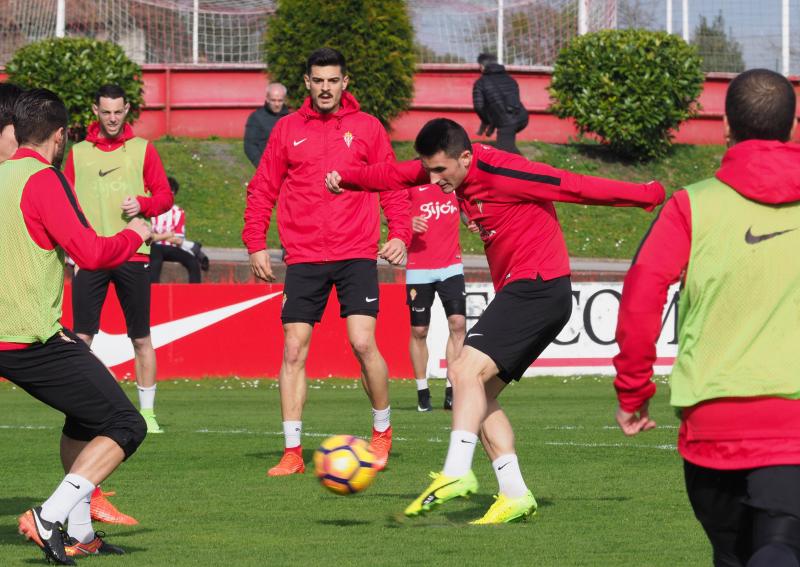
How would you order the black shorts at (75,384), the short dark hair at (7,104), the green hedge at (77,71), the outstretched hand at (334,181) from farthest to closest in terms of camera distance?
the green hedge at (77,71)
the outstretched hand at (334,181)
the short dark hair at (7,104)
the black shorts at (75,384)

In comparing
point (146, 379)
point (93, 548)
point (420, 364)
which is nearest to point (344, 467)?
point (93, 548)

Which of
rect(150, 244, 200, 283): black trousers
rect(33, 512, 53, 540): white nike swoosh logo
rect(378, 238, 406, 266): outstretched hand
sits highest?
rect(378, 238, 406, 266): outstretched hand

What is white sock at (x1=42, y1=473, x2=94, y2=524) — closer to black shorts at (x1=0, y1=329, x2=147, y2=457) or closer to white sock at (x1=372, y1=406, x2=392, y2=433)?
black shorts at (x1=0, y1=329, x2=147, y2=457)

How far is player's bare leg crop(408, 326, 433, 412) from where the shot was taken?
46.0 ft

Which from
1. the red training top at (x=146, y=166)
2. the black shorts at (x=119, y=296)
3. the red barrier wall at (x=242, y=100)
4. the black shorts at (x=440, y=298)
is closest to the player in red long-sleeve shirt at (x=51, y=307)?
the red training top at (x=146, y=166)

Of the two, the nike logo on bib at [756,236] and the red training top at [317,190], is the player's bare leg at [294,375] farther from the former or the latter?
the nike logo on bib at [756,236]

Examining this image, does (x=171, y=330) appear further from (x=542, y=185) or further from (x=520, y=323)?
(x=542, y=185)

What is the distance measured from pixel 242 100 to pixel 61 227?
76.0 feet

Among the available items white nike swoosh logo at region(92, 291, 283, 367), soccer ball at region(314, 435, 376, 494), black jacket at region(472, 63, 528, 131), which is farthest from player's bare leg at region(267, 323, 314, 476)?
black jacket at region(472, 63, 528, 131)

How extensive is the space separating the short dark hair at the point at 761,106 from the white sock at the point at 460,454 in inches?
108

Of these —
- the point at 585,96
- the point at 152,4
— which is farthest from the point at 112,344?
the point at 152,4

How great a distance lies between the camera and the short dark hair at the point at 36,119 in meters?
6.59

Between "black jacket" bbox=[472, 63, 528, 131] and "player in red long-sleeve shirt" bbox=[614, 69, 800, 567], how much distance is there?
691 inches

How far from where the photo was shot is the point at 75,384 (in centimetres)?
650
